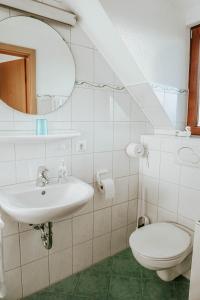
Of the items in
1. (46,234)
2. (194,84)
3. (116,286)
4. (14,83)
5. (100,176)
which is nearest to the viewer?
(14,83)

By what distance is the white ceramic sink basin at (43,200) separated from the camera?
1117 mm

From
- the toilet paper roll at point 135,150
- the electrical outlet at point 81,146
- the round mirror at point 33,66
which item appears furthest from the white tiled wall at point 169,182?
the round mirror at point 33,66

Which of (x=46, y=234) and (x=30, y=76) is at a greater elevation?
(x=30, y=76)

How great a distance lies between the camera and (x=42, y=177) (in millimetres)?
1454

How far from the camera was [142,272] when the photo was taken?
181 cm

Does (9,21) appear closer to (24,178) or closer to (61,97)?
(61,97)

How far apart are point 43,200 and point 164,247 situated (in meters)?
0.88

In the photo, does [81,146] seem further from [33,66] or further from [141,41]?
[141,41]

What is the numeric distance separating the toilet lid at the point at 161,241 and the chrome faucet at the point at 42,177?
2.44 ft

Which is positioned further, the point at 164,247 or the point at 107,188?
the point at 107,188

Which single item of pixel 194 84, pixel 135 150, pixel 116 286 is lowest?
pixel 116 286

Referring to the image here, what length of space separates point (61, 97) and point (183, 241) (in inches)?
52.9

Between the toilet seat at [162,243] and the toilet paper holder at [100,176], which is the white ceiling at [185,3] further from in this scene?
the toilet seat at [162,243]

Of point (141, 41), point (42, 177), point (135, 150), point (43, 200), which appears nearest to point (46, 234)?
point (43, 200)
